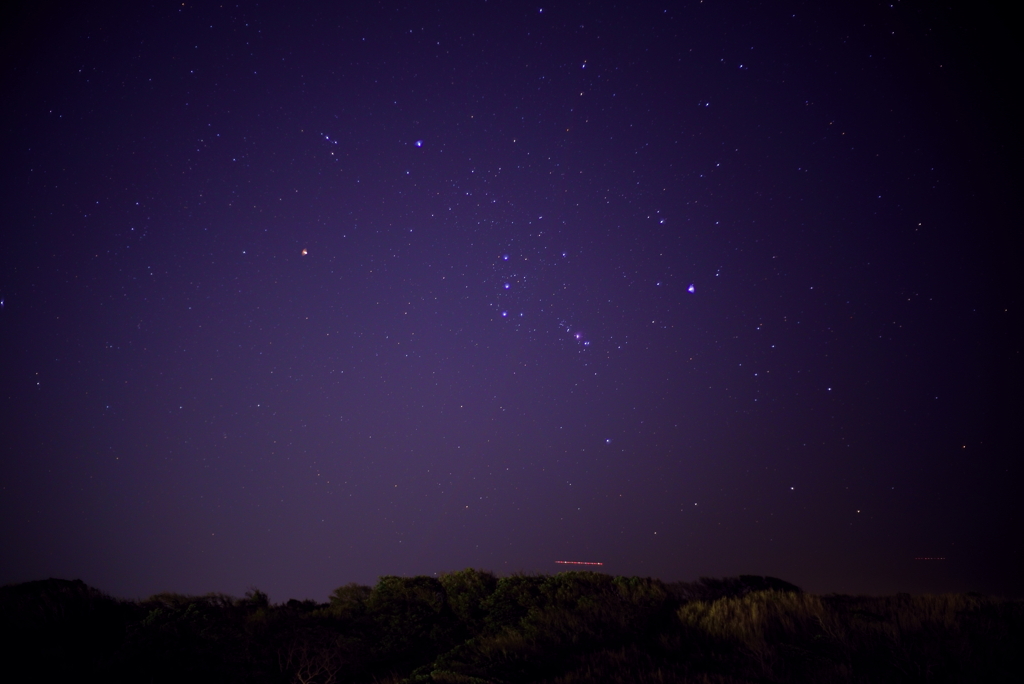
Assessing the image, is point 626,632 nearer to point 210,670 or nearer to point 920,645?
point 920,645

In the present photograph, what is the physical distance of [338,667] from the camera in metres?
7.24

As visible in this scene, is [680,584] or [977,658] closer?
[977,658]

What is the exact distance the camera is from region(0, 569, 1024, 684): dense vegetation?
5691 millimetres

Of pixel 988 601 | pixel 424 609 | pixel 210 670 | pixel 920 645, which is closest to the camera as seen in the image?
pixel 920 645

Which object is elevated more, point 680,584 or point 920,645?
point 920,645

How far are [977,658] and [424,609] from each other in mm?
9040

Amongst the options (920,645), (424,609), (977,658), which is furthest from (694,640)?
(424,609)

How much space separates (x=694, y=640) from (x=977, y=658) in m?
3.35

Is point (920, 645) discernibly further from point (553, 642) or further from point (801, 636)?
point (553, 642)

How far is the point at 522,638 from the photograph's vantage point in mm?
7141

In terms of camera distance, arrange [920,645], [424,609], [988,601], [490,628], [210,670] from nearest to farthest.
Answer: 1. [920,645]
2. [210,670]
3. [988,601]
4. [490,628]
5. [424,609]

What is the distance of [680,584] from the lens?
36.6 ft

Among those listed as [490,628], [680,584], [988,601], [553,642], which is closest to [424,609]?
[490,628]

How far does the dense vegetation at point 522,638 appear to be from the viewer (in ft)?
18.7
